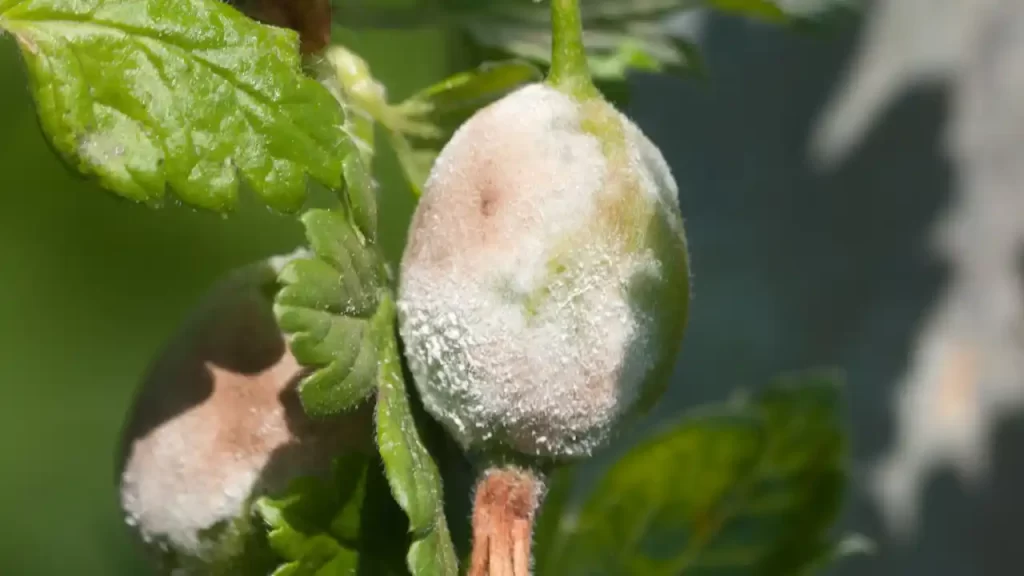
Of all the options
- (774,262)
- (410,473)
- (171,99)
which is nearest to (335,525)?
(410,473)

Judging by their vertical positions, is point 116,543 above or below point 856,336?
below

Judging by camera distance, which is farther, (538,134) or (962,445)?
(962,445)

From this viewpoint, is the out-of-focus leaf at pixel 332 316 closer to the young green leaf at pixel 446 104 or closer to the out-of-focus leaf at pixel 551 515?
the young green leaf at pixel 446 104

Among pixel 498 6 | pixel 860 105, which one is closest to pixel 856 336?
pixel 860 105

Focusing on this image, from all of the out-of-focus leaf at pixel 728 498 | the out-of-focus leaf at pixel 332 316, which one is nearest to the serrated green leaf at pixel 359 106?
the out-of-focus leaf at pixel 332 316

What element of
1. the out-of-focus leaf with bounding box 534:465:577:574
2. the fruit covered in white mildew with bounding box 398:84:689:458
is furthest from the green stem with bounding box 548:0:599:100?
the out-of-focus leaf with bounding box 534:465:577:574

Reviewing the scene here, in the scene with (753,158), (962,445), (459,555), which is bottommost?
(459,555)

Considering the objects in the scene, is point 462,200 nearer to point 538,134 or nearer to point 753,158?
point 538,134
